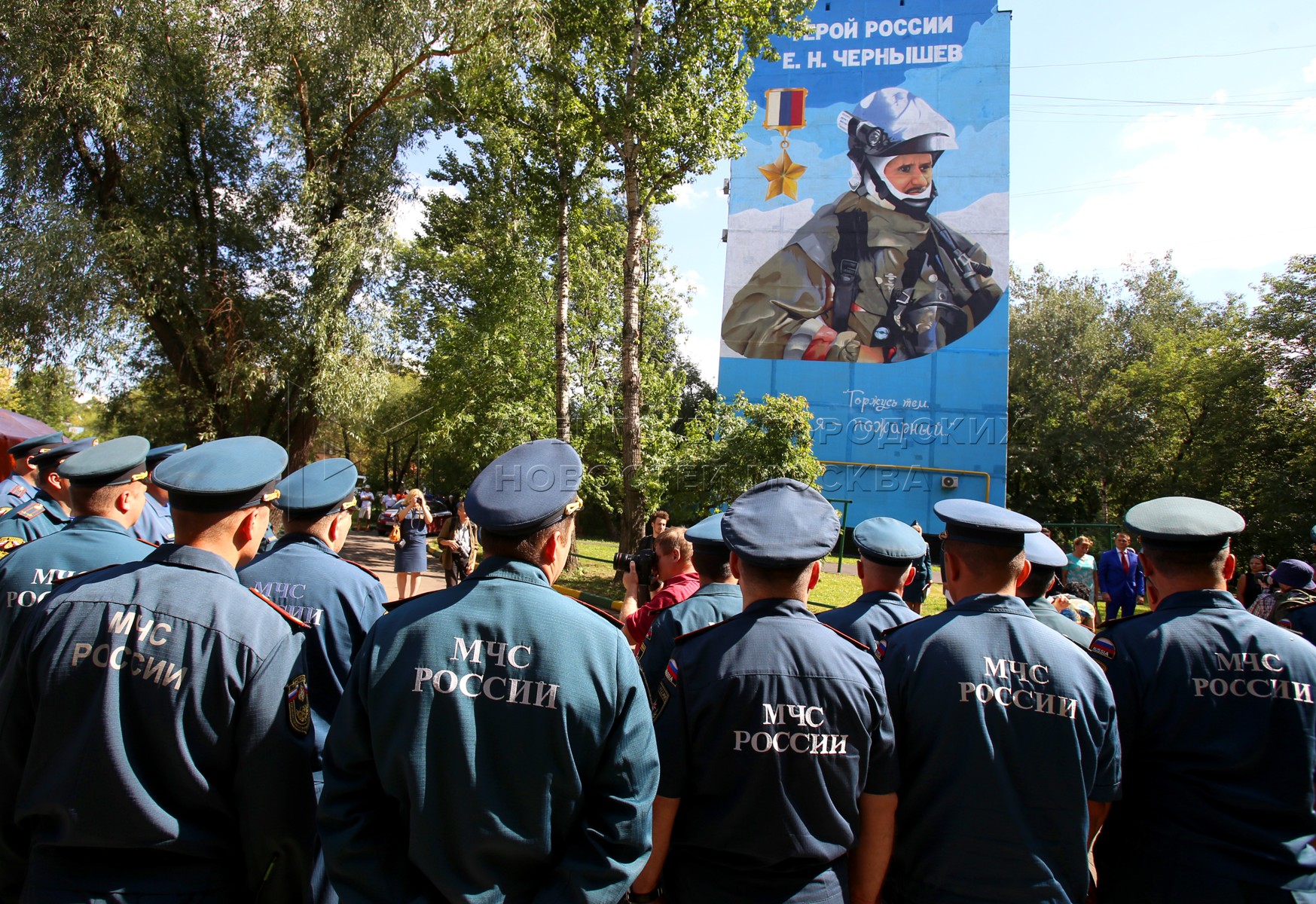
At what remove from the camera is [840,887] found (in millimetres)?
2037

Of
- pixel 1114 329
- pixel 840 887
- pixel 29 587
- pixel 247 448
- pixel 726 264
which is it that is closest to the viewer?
pixel 840 887

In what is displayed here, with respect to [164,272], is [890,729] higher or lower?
lower

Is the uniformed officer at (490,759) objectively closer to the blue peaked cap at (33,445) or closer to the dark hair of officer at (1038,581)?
the dark hair of officer at (1038,581)

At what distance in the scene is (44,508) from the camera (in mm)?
4551

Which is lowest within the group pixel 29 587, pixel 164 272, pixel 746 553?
pixel 29 587

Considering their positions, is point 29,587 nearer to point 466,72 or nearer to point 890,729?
point 890,729

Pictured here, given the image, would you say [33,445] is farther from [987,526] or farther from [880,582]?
[987,526]

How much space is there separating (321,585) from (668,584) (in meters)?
2.07

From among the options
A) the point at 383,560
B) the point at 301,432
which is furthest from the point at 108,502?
the point at 383,560

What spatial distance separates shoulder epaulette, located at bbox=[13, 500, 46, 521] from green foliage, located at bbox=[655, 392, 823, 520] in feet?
34.9

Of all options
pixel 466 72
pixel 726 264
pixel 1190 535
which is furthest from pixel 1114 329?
pixel 1190 535

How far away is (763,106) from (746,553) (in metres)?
30.9

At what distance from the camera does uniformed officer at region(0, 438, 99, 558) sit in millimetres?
4320

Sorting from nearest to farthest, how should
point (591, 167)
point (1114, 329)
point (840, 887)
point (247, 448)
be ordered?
point (840, 887) → point (247, 448) → point (591, 167) → point (1114, 329)
